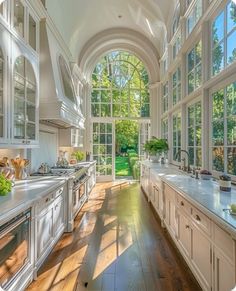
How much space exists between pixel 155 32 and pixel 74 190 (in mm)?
5601

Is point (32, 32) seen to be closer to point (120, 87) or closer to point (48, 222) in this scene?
point (48, 222)

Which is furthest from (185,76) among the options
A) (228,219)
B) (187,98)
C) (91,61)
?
(91,61)

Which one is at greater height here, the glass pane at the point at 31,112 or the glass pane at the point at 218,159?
the glass pane at the point at 31,112

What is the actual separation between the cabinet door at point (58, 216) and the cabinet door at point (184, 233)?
1.54 metres

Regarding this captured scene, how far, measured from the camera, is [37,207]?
2348mm

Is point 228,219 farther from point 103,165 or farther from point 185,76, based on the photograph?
point 103,165

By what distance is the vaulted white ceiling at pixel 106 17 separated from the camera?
213 inches

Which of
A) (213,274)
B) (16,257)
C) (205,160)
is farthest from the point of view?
(205,160)

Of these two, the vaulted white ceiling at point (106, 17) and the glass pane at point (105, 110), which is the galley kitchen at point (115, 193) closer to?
the vaulted white ceiling at point (106, 17)

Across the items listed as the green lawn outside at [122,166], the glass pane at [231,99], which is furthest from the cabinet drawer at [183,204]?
the green lawn outside at [122,166]

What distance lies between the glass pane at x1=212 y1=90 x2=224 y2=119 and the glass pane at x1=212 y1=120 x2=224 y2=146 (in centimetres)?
9

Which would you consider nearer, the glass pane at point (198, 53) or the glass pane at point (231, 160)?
the glass pane at point (231, 160)

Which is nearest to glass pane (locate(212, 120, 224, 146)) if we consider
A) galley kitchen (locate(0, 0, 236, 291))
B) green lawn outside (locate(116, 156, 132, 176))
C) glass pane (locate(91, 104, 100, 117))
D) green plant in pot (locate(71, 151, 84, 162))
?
galley kitchen (locate(0, 0, 236, 291))

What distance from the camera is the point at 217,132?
318cm
